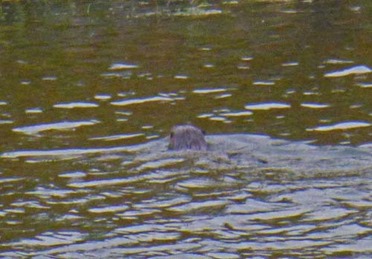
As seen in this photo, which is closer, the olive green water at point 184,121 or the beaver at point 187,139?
the olive green water at point 184,121

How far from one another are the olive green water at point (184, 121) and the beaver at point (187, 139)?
208 mm

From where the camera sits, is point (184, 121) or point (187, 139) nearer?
point (187, 139)

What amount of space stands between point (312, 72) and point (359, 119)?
3311mm

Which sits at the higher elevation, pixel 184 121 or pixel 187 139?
pixel 187 139

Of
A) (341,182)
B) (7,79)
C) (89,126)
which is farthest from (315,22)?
(341,182)

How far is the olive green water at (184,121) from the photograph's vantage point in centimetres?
1023

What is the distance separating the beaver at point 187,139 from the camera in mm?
13273

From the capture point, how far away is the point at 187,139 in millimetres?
13227

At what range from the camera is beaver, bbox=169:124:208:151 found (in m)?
13.3

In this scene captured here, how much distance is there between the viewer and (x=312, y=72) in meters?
17.6

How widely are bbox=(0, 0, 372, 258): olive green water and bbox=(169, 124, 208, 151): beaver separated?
21cm

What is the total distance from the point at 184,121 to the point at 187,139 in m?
1.73

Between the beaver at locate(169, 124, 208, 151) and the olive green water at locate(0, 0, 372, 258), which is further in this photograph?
the beaver at locate(169, 124, 208, 151)

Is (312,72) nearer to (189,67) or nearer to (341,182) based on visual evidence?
(189,67)
